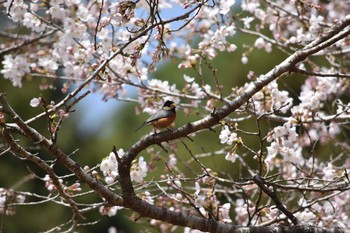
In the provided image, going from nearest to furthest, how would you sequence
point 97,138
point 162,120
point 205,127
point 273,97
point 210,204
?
point 205,127, point 210,204, point 162,120, point 273,97, point 97,138

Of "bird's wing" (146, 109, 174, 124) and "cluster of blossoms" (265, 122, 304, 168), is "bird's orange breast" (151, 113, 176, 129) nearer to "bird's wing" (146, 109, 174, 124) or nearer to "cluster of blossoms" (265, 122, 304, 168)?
"bird's wing" (146, 109, 174, 124)

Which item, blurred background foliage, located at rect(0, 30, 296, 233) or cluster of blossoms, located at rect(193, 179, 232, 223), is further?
blurred background foliage, located at rect(0, 30, 296, 233)

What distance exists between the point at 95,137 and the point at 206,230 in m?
14.5

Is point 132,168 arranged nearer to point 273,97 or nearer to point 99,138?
point 273,97

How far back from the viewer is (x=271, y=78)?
2914 mm

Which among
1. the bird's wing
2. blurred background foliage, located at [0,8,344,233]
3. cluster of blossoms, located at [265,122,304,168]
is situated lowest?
cluster of blossoms, located at [265,122,304,168]

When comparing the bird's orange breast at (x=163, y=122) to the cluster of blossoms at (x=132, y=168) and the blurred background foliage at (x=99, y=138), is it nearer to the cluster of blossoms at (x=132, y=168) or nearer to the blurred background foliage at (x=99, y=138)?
the cluster of blossoms at (x=132, y=168)

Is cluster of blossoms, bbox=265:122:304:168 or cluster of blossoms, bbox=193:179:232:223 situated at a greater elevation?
cluster of blossoms, bbox=265:122:304:168

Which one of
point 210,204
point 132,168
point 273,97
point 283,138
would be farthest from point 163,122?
point 273,97

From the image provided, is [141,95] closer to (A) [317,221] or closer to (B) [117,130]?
(A) [317,221]

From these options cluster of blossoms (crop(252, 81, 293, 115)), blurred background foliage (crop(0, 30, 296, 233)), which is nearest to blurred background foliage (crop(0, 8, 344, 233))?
blurred background foliage (crop(0, 30, 296, 233))

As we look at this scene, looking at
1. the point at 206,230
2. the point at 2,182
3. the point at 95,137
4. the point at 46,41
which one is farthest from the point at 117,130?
the point at 206,230

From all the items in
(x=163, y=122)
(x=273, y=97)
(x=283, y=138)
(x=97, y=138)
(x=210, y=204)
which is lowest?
(x=210, y=204)

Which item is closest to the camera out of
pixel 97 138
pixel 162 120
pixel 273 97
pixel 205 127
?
pixel 205 127
